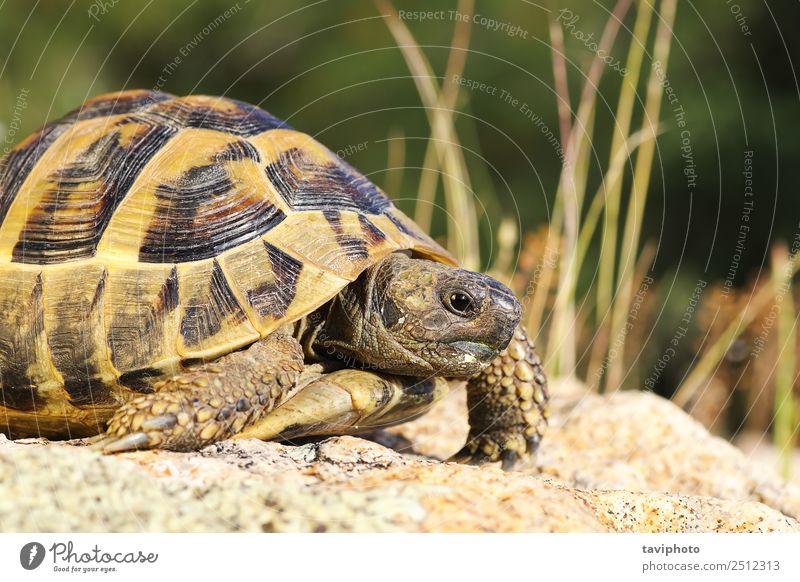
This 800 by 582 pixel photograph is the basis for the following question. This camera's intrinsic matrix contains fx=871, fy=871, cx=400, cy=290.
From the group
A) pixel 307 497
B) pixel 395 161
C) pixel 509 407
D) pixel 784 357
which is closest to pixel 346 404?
pixel 307 497

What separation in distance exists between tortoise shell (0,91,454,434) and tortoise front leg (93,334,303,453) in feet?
0.37

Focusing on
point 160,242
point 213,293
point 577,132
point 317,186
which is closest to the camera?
point 213,293

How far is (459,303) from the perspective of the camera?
2.65m

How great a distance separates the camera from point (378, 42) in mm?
9188

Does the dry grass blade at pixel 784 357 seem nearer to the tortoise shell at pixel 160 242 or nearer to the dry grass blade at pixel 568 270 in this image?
the dry grass blade at pixel 568 270

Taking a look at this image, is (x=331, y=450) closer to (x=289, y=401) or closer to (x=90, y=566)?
(x=289, y=401)

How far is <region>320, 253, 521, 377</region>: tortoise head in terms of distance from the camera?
8.67 feet

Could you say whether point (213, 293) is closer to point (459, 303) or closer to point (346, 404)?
point (346, 404)

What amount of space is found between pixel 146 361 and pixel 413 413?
0.91 meters

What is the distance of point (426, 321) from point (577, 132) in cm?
237

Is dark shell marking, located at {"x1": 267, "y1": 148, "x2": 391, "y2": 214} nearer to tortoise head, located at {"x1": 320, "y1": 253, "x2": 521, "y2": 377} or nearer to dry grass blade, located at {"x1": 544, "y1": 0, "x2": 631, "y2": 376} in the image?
tortoise head, located at {"x1": 320, "y1": 253, "x2": 521, "y2": 377}

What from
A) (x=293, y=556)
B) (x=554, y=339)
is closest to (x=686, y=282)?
A: (x=554, y=339)

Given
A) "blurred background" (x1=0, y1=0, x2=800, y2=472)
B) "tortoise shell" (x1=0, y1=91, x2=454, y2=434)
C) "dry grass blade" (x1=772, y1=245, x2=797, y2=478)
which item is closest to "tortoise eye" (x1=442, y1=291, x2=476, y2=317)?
"tortoise shell" (x1=0, y1=91, x2=454, y2=434)

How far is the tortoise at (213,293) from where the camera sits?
244 centimetres
